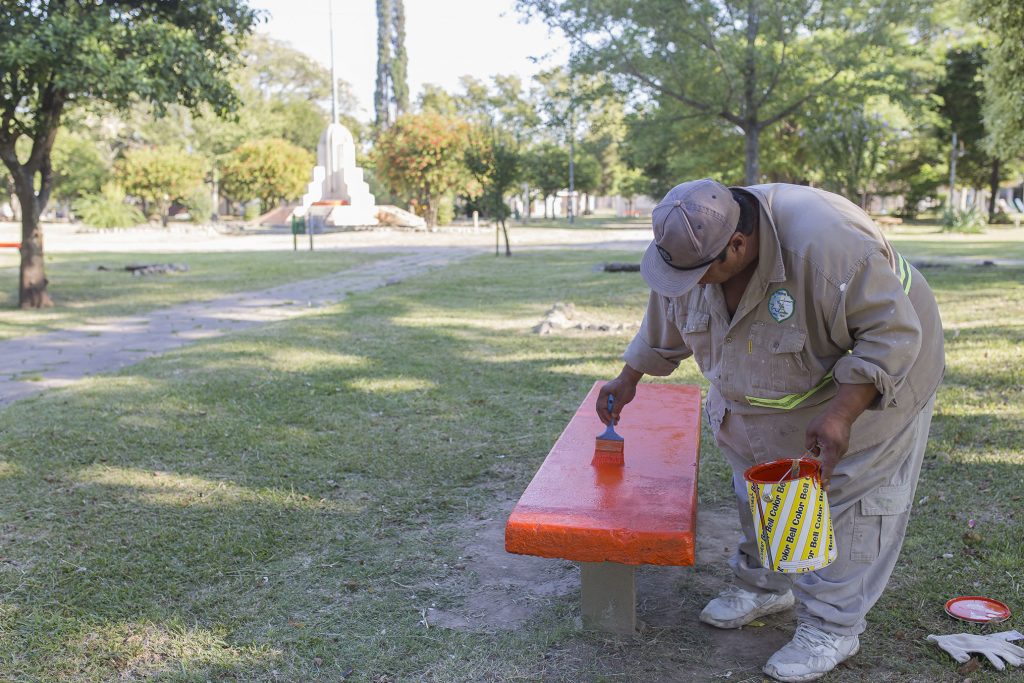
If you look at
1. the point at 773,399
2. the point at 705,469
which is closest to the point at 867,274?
the point at 773,399

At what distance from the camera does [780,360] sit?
2.59m

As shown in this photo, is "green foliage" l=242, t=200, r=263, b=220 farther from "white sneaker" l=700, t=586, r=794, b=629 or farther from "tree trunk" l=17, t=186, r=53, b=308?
"white sneaker" l=700, t=586, r=794, b=629

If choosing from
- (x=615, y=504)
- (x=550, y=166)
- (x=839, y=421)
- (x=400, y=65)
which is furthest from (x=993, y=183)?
(x=839, y=421)

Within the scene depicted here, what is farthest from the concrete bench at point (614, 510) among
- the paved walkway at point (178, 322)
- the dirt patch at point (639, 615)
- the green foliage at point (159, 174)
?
the green foliage at point (159, 174)

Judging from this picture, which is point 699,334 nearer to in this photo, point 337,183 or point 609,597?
point 609,597

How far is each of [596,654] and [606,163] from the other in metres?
70.3

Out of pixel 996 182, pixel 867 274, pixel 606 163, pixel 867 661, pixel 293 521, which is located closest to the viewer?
pixel 867 274

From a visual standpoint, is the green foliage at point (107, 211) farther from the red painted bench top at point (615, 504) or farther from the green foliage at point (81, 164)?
the red painted bench top at point (615, 504)

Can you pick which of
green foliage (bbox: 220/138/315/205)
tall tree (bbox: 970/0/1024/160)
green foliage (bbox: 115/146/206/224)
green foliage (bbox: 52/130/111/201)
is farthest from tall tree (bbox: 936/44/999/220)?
green foliage (bbox: 52/130/111/201)

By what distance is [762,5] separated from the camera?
1805 cm

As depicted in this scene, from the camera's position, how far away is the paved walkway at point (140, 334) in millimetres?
7791

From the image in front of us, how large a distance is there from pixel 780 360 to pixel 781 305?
0.55ft

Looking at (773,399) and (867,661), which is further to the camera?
(867,661)

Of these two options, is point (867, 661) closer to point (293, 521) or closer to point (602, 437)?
point (602, 437)
